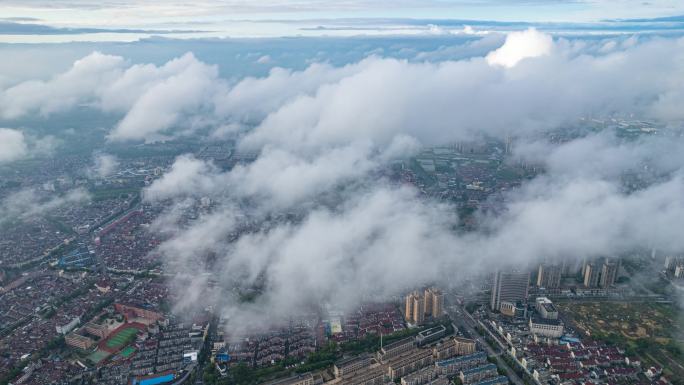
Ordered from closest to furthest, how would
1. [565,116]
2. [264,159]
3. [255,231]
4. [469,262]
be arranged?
[469,262]
[255,231]
[264,159]
[565,116]

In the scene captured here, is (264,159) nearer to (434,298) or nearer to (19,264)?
(19,264)

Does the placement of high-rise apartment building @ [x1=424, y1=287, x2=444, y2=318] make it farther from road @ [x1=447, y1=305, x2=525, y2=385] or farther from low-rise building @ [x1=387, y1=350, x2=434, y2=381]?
low-rise building @ [x1=387, y1=350, x2=434, y2=381]

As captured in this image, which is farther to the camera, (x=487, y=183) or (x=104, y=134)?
(x=104, y=134)

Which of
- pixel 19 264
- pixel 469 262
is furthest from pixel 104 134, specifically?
pixel 469 262

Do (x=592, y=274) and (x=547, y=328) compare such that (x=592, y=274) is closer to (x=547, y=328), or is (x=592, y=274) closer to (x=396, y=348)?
(x=547, y=328)

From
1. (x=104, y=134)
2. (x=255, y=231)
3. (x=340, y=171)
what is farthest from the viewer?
(x=104, y=134)

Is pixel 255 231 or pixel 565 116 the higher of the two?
pixel 565 116

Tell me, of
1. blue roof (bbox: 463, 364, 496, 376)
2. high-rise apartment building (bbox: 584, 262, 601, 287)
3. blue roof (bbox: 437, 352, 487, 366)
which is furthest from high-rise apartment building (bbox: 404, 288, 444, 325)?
high-rise apartment building (bbox: 584, 262, 601, 287)
